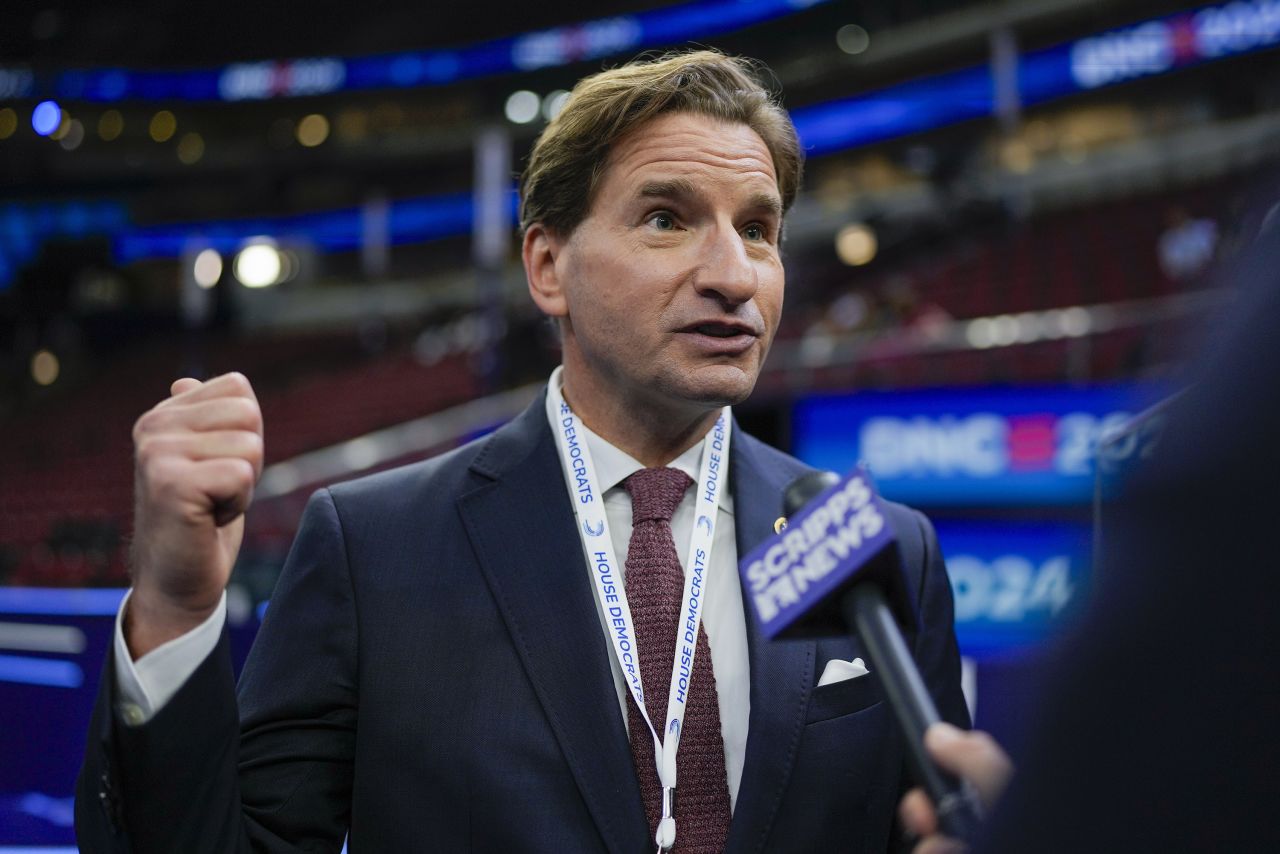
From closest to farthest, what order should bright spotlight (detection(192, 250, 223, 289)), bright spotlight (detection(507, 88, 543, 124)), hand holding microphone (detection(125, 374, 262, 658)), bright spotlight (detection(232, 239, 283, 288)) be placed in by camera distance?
hand holding microphone (detection(125, 374, 262, 658))
bright spotlight (detection(232, 239, 283, 288))
bright spotlight (detection(192, 250, 223, 289))
bright spotlight (detection(507, 88, 543, 124))

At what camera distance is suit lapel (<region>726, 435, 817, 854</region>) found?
1471mm

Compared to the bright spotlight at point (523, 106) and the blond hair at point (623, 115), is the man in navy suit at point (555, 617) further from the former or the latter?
the bright spotlight at point (523, 106)

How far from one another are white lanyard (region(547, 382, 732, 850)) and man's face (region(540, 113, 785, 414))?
95mm

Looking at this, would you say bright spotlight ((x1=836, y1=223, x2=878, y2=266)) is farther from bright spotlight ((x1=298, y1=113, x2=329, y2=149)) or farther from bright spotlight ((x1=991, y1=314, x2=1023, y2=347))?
bright spotlight ((x1=298, y1=113, x2=329, y2=149))

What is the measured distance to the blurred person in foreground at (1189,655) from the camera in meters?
0.53

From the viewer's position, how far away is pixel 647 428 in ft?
5.83

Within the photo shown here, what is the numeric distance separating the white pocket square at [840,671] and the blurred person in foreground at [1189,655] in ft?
3.53

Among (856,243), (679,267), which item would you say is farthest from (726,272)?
(856,243)

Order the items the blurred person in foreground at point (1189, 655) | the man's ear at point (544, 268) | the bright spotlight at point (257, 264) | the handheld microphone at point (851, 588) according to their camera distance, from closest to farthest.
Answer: the blurred person in foreground at point (1189, 655) → the handheld microphone at point (851, 588) → the man's ear at point (544, 268) → the bright spotlight at point (257, 264)

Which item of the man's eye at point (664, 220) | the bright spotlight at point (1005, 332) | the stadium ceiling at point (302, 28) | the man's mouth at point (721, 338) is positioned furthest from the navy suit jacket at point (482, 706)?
the stadium ceiling at point (302, 28)

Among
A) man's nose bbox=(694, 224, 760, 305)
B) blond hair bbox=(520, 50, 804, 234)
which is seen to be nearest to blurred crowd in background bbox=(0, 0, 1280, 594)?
man's nose bbox=(694, 224, 760, 305)

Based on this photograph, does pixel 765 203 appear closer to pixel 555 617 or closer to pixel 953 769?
pixel 555 617

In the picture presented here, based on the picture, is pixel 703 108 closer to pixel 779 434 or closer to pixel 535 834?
pixel 535 834

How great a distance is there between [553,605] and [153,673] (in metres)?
0.54
